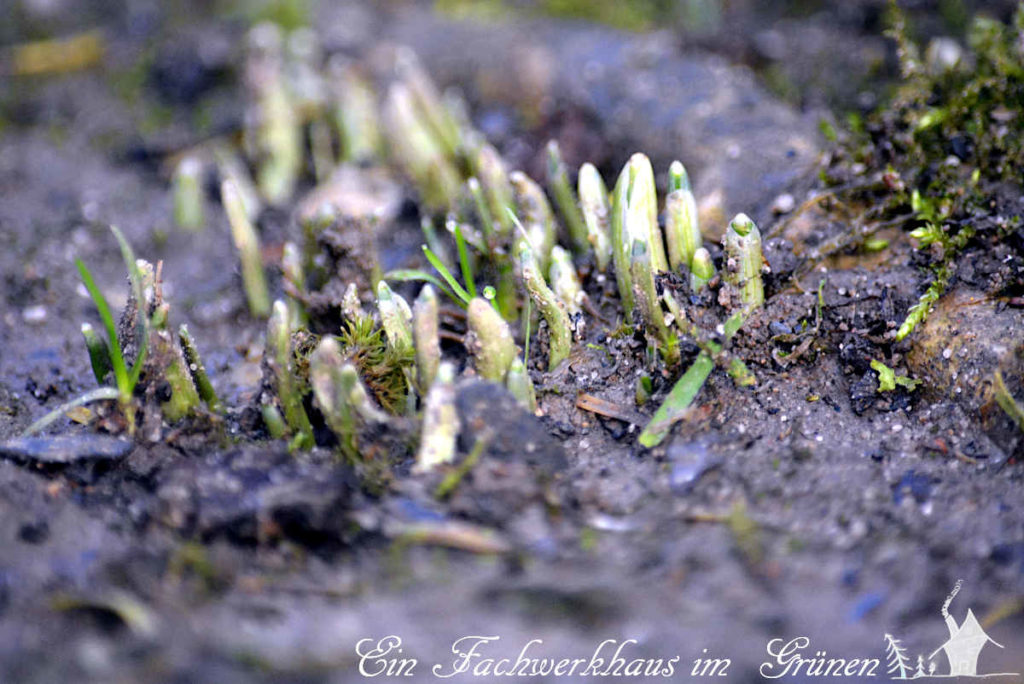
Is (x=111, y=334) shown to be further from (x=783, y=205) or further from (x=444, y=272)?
(x=783, y=205)

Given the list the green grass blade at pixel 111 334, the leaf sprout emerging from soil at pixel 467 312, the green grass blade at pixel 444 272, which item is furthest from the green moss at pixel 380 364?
the green grass blade at pixel 111 334

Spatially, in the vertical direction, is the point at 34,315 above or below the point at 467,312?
below

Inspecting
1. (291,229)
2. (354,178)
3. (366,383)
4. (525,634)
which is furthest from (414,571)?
(354,178)

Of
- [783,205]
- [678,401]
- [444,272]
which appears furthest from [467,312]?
[783,205]

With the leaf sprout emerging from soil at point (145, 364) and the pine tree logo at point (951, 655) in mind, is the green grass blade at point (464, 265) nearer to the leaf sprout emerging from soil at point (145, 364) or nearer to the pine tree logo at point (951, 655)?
the leaf sprout emerging from soil at point (145, 364)

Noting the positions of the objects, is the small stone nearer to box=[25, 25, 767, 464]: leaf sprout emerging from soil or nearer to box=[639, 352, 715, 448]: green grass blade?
box=[25, 25, 767, 464]: leaf sprout emerging from soil

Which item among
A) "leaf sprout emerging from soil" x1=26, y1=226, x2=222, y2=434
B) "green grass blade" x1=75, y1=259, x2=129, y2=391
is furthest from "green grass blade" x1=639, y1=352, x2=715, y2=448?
"green grass blade" x1=75, y1=259, x2=129, y2=391

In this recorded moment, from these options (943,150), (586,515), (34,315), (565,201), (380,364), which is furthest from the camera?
(34,315)
